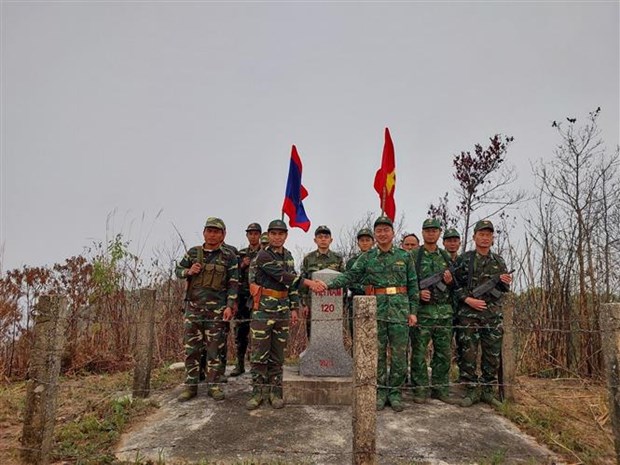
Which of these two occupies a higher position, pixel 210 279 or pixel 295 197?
pixel 295 197

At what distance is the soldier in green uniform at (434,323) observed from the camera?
5125 mm

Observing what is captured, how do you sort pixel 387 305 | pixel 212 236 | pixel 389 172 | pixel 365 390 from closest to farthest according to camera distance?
1. pixel 365 390
2. pixel 387 305
3. pixel 212 236
4. pixel 389 172

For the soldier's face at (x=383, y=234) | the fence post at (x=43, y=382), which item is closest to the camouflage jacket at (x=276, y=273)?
the soldier's face at (x=383, y=234)

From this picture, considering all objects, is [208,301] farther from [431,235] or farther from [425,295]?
[431,235]

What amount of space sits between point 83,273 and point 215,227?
12.2 feet

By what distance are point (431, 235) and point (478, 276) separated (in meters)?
0.77

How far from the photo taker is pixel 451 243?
565cm

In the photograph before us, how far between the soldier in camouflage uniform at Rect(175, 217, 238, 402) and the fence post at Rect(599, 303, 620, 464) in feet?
12.6

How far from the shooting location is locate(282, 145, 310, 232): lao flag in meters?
6.83

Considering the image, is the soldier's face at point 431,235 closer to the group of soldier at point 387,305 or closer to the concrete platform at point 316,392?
the group of soldier at point 387,305

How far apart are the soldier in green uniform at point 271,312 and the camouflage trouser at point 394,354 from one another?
1118 millimetres

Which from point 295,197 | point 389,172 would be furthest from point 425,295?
point 295,197

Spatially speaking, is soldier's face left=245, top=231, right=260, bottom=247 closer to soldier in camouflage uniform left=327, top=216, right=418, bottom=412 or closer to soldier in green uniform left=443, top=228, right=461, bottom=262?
soldier in camouflage uniform left=327, top=216, right=418, bottom=412

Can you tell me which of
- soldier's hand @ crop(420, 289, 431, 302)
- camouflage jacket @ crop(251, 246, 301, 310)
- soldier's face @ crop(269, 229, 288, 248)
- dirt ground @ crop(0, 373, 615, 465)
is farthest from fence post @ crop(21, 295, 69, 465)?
soldier's hand @ crop(420, 289, 431, 302)
